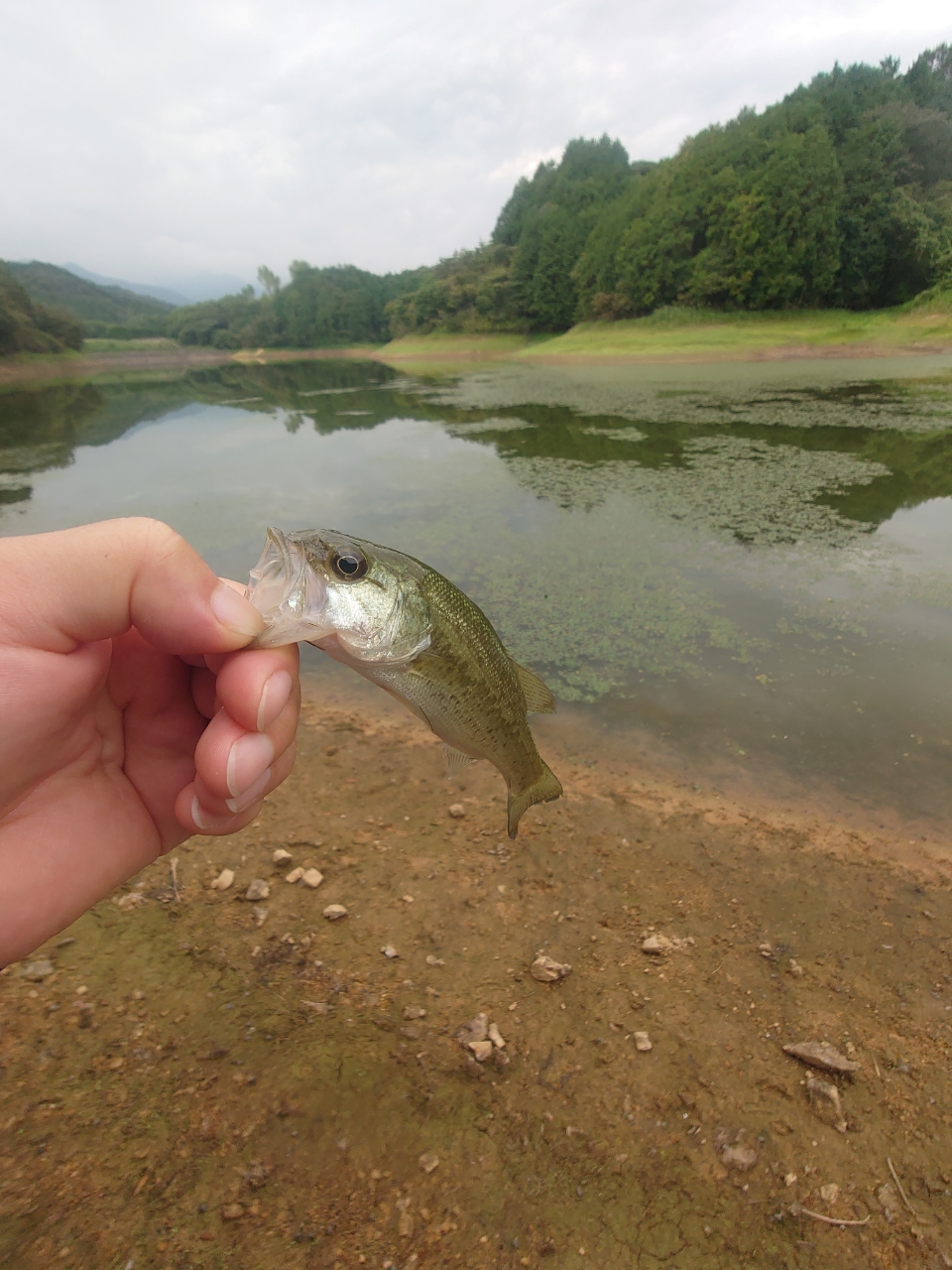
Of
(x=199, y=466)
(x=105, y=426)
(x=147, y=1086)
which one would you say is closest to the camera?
(x=147, y=1086)

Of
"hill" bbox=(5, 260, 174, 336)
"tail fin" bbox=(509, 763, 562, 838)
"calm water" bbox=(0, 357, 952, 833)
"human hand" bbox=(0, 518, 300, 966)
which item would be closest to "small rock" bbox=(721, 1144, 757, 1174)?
"tail fin" bbox=(509, 763, 562, 838)

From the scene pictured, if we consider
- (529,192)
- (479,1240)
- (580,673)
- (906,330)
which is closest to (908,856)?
(580,673)

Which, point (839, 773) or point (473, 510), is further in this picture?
point (473, 510)

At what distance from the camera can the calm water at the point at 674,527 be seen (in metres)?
5.02

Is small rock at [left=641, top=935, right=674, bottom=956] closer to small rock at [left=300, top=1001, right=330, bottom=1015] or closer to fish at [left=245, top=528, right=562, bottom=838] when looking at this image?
fish at [left=245, top=528, right=562, bottom=838]

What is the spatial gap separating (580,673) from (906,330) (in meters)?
35.2

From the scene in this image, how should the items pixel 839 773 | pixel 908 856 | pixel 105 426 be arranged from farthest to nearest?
pixel 105 426
pixel 839 773
pixel 908 856

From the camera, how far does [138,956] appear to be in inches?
112

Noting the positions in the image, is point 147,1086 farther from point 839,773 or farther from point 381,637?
point 839,773

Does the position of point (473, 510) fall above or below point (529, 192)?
below

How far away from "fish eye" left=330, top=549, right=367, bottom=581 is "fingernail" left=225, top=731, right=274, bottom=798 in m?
0.53

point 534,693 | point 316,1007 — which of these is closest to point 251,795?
point 534,693

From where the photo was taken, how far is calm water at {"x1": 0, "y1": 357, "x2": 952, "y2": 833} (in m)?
5.02

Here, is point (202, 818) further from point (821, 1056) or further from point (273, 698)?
point (821, 1056)
